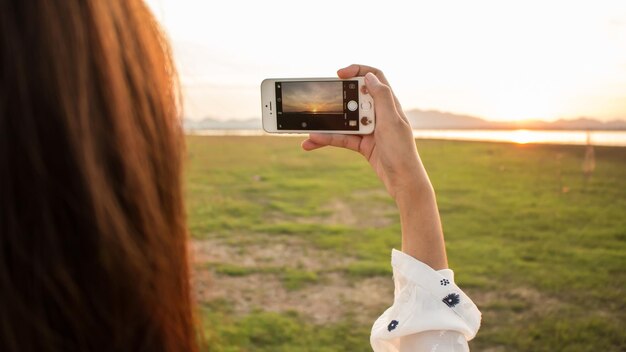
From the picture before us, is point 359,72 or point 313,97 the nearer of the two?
point 359,72

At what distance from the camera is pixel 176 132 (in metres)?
0.50

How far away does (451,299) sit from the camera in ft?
2.47

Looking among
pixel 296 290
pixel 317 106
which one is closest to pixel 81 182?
pixel 317 106

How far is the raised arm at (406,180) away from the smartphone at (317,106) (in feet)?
0.71

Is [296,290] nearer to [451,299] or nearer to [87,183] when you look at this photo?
[451,299]

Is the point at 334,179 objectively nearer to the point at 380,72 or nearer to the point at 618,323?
the point at 618,323

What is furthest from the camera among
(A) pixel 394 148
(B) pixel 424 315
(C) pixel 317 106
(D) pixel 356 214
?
(D) pixel 356 214

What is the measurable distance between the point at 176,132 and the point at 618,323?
2.95m

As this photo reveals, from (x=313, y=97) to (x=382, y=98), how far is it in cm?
38

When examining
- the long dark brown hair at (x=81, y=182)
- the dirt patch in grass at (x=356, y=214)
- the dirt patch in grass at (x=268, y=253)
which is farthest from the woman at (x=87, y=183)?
the dirt patch in grass at (x=356, y=214)

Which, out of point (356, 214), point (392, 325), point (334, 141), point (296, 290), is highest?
point (334, 141)

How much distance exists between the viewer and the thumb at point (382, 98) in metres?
0.89

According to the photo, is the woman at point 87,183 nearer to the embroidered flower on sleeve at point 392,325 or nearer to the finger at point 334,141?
the embroidered flower on sleeve at point 392,325

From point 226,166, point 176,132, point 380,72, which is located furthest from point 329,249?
point 226,166
